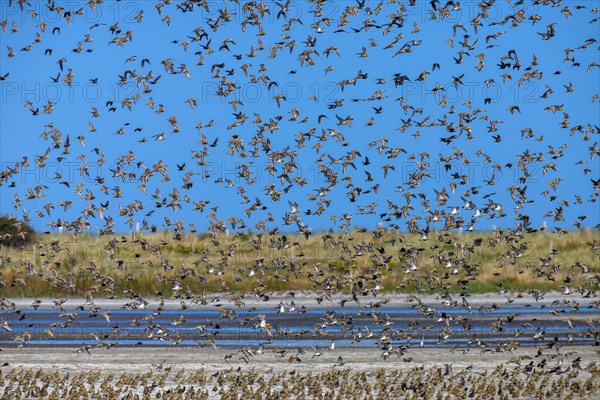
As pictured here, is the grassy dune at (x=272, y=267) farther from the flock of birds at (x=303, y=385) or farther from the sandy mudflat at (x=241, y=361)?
the flock of birds at (x=303, y=385)

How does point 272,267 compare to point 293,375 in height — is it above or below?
above

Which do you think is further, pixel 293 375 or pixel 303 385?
pixel 293 375

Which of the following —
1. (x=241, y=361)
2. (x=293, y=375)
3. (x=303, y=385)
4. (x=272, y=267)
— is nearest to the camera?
(x=303, y=385)

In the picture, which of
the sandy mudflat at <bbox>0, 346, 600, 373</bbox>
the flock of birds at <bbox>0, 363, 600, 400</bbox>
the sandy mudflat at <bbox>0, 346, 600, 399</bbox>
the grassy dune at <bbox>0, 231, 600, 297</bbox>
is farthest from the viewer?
the grassy dune at <bbox>0, 231, 600, 297</bbox>

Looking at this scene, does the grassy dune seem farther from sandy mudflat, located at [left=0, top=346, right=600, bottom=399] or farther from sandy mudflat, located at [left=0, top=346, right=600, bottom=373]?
sandy mudflat, located at [left=0, top=346, right=600, bottom=399]

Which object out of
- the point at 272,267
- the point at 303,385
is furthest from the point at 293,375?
the point at 272,267

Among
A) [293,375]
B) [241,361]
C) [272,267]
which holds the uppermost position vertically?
[272,267]

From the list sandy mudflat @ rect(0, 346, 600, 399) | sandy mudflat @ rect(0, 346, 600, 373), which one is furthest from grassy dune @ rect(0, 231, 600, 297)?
sandy mudflat @ rect(0, 346, 600, 399)

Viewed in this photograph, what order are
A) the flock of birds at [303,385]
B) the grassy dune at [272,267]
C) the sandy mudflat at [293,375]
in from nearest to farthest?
the flock of birds at [303,385] → the sandy mudflat at [293,375] → the grassy dune at [272,267]

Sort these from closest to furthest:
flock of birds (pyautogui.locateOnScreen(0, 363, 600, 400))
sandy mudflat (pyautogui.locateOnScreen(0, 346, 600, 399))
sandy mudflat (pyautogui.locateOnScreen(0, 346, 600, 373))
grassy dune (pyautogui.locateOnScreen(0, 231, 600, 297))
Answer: flock of birds (pyautogui.locateOnScreen(0, 363, 600, 400)) < sandy mudflat (pyautogui.locateOnScreen(0, 346, 600, 399)) < sandy mudflat (pyautogui.locateOnScreen(0, 346, 600, 373)) < grassy dune (pyautogui.locateOnScreen(0, 231, 600, 297))

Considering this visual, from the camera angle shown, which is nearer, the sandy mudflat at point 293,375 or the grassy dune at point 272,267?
the sandy mudflat at point 293,375

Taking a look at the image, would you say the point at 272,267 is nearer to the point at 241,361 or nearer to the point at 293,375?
the point at 241,361

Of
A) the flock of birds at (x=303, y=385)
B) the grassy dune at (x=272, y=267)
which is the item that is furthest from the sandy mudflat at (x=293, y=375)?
the grassy dune at (x=272, y=267)

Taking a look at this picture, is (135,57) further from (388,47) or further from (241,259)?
(241,259)
